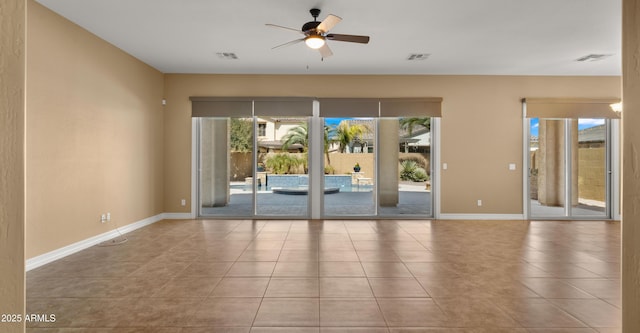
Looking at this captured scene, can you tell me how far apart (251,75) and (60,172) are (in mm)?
3635

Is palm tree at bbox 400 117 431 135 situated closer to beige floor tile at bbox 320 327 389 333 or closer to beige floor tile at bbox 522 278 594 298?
beige floor tile at bbox 522 278 594 298

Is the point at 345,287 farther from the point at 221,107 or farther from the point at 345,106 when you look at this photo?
the point at 221,107

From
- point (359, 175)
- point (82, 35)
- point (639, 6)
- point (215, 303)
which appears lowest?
point (215, 303)

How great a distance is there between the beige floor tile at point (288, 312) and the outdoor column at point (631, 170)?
69.7 inches

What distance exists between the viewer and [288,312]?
2.53m

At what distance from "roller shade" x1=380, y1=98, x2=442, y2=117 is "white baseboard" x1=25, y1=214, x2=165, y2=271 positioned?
193 inches

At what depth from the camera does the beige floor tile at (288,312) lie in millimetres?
2369

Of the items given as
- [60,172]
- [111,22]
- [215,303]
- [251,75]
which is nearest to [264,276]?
[215,303]

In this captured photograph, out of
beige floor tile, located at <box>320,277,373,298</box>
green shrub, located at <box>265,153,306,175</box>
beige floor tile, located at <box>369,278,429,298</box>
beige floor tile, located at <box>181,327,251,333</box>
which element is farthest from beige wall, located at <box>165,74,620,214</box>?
beige floor tile, located at <box>181,327,251,333</box>

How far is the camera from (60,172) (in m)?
3.96

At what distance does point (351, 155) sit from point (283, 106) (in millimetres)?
1814

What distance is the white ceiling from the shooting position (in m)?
3.75

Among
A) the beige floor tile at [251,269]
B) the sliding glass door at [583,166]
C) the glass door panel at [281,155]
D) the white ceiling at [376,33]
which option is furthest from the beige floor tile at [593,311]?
the glass door panel at [281,155]

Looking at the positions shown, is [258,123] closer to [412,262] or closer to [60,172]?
[60,172]
